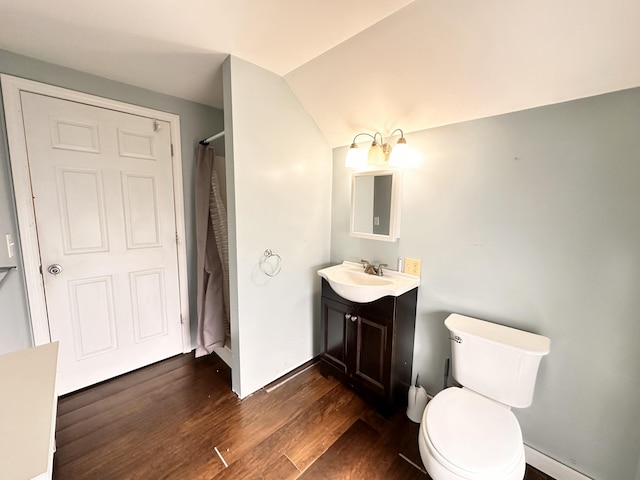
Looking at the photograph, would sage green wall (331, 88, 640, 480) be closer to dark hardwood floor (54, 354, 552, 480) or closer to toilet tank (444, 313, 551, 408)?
toilet tank (444, 313, 551, 408)

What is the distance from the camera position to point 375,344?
5.53ft

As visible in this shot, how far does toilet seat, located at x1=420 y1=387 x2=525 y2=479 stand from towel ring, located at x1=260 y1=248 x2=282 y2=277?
122 cm

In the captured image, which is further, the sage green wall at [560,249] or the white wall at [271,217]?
the white wall at [271,217]

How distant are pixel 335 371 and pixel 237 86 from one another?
6.81ft

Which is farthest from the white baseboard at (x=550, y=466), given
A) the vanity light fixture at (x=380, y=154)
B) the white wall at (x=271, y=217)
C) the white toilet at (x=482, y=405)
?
the vanity light fixture at (x=380, y=154)

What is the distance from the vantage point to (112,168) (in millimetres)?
1850

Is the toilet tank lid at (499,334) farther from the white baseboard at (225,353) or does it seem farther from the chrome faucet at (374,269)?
the white baseboard at (225,353)

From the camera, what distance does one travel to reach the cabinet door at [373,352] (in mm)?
1630

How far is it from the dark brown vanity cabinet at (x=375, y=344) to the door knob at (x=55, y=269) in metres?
1.80

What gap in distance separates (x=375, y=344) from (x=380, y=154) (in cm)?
128

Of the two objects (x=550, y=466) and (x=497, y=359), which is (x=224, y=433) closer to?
(x=497, y=359)

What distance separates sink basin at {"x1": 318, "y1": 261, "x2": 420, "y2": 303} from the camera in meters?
1.56

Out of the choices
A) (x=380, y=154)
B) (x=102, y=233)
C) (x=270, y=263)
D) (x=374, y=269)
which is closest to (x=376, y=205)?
(x=380, y=154)

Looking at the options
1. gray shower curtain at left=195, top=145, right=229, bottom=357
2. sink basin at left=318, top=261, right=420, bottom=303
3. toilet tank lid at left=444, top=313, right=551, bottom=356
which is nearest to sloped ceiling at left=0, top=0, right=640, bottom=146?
gray shower curtain at left=195, top=145, right=229, bottom=357
